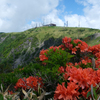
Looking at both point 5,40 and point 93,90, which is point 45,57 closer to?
point 93,90

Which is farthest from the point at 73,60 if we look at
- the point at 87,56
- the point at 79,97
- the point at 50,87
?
the point at 79,97

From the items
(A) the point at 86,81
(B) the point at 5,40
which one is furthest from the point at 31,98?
(B) the point at 5,40

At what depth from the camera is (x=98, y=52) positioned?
3.83 metres

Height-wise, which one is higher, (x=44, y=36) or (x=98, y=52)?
(x=44, y=36)

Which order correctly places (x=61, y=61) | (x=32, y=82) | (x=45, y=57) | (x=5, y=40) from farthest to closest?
(x=5, y=40), (x=45, y=57), (x=61, y=61), (x=32, y=82)

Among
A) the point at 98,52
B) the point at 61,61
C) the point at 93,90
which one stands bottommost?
the point at 93,90

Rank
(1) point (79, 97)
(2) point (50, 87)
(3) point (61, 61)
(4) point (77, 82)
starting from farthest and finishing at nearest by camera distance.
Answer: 1. (3) point (61, 61)
2. (2) point (50, 87)
3. (4) point (77, 82)
4. (1) point (79, 97)

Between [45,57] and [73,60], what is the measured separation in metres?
1.17

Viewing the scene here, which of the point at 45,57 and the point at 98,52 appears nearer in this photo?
the point at 45,57

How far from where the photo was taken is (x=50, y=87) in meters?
2.50

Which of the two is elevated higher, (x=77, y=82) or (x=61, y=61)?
(x=61, y=61)

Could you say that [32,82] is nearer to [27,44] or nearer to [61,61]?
[61,61]

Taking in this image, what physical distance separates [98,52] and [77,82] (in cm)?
250

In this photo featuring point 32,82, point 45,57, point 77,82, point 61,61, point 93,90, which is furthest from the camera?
point 45,57
